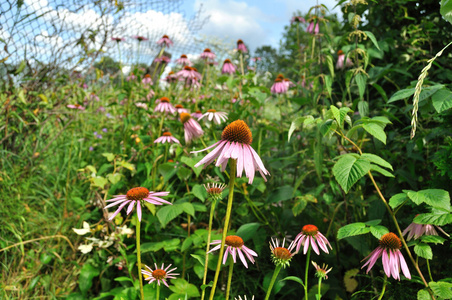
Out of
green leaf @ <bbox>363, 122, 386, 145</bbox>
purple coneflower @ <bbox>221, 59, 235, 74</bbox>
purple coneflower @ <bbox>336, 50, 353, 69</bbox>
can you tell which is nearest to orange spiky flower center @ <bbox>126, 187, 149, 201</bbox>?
green leaf @ <bbox>363, 122, 386, 145</bbox>

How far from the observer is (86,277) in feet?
5.52

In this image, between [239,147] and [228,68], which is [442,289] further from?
[228,68]

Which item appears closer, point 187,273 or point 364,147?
point 187,273

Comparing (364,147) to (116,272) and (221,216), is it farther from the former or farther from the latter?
(116,272)

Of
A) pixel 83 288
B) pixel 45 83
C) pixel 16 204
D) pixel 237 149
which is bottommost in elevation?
pixel 83 288

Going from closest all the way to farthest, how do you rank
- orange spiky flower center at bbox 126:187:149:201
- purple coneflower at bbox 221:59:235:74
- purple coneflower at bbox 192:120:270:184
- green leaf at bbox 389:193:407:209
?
purple coneflower at bbox 192:120:270:184
orange spiky flower center at bbox 126:187:149:201
green leaf at bbox 389:193:407:209
purple coneflower at bbox 221:59:235:74

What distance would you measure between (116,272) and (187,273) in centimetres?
52

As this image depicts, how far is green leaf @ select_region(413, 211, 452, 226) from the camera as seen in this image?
986mm

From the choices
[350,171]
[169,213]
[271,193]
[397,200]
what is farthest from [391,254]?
[169,213]

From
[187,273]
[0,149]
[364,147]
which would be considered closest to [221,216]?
[187,273]

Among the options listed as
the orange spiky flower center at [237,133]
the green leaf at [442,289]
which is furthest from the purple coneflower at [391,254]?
the orange spiky flower center at [237,133]

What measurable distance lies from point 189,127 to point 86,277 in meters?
0.90

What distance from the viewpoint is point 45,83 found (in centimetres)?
238

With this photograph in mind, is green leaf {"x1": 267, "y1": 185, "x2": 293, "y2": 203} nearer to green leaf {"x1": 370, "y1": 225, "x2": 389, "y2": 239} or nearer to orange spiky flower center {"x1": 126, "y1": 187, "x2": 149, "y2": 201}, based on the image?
green leaf {"x1": 370, "y1": 225, "x2": 389, "y2": 239}
